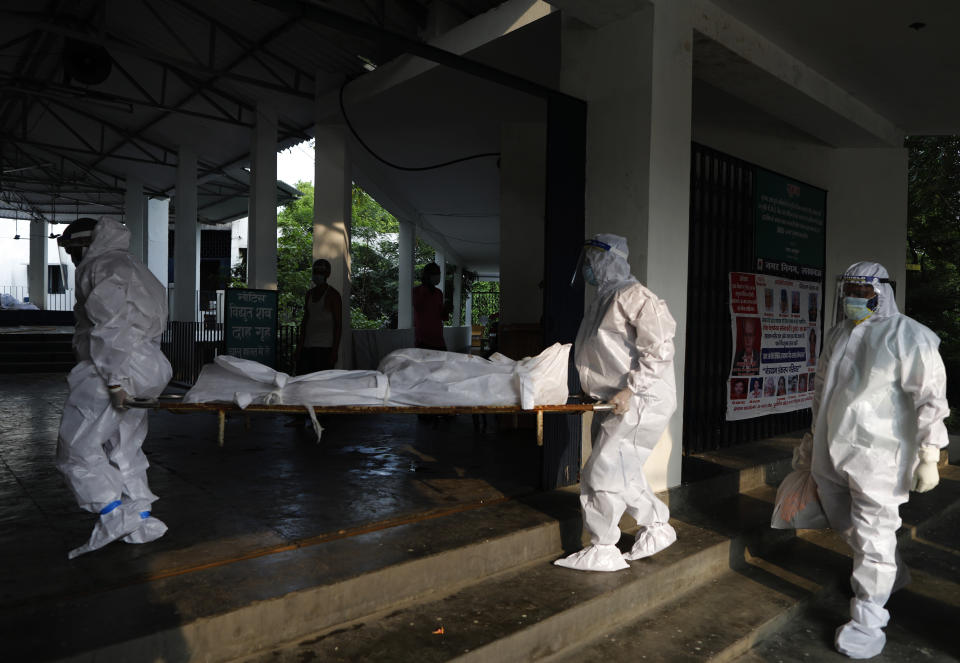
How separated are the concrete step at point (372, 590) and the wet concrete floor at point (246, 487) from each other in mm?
114

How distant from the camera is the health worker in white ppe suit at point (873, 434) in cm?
311

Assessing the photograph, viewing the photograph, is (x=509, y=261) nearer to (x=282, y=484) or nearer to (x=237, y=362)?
(x=282, y=484)

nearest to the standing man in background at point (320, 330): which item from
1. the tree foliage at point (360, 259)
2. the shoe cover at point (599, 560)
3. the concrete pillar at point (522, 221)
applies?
the concrete pillar at point (522, 221)

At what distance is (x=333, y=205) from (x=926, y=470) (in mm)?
6750

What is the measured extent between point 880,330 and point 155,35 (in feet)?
31.9

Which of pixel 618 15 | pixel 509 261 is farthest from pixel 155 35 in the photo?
pixel 618 15

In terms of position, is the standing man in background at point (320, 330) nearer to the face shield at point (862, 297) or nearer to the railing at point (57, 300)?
the face shield at point (862, 297)

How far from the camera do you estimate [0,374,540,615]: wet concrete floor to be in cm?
299

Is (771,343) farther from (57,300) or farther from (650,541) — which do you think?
(57,300)

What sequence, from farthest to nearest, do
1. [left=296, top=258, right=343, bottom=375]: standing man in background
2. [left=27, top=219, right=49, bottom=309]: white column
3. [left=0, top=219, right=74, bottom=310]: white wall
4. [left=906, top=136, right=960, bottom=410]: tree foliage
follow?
1. [left=0, top=219, right=74, bottom=310]: white wall
2. [left=27, top=219, right=49, bottom=309]: white column
3. [left=906, top=136, right=960, bottom=410]: tree foliage
4. [left=296, top=258, right=343, bottom=375]: standing man in background

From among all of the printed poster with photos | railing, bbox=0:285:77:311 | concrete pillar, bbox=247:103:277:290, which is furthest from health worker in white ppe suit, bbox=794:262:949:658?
railing, bbox=0:285:77:311

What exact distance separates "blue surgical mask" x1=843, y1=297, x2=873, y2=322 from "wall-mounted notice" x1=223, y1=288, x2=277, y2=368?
5.85 metres

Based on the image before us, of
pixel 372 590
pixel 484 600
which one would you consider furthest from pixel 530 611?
pixel 372 590

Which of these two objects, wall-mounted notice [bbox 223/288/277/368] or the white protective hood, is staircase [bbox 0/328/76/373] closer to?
wall-mounted notice [bbox 223/288/277/368]
